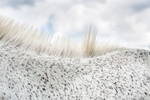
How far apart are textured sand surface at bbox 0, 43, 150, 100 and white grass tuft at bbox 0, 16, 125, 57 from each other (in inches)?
3.8

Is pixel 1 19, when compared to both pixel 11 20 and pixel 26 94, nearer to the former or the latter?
pixel 11 20

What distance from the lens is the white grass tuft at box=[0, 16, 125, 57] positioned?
3.24 metres

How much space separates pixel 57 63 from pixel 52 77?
0.20 meters

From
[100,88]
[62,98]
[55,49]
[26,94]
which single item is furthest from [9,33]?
[100,88]

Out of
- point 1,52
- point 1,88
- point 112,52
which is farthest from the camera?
point 112,52

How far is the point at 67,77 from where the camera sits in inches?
123

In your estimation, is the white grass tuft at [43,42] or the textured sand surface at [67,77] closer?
the textured sand surface at [67,77]

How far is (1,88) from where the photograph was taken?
2838 millimetres

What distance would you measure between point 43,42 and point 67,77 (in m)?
0.54

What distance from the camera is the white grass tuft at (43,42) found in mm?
3240

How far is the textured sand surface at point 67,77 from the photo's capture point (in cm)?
291

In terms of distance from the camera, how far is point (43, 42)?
3.34 m

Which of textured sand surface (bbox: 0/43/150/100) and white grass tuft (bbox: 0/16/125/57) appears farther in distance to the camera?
white grass tuft (bbox: 0/16/125/57)

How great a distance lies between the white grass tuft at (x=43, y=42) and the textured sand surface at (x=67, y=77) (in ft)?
0.32
